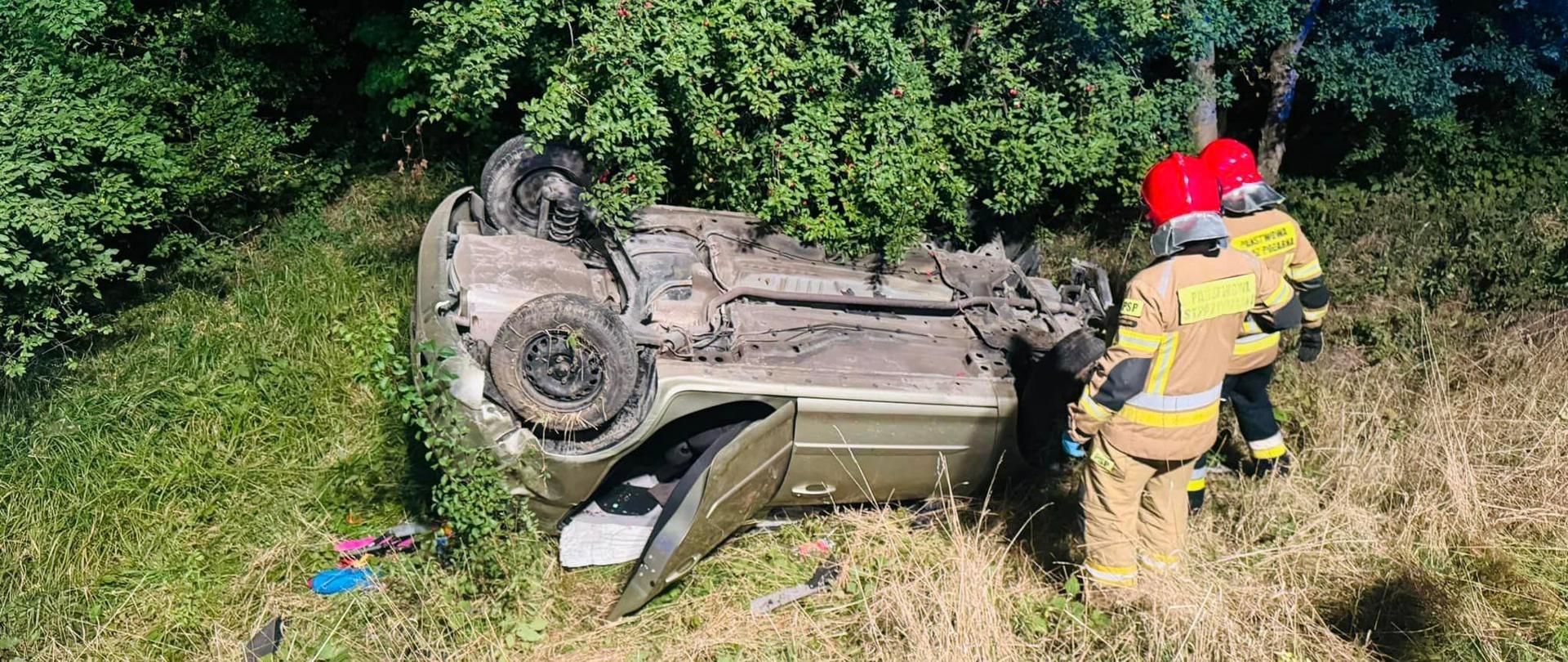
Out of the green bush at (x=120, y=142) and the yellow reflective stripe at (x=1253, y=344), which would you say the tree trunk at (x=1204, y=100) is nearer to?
the yellow reflective stripe at (x=1253, y=344)

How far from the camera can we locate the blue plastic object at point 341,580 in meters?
4.87

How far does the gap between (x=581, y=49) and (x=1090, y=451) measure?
3415 millimetres

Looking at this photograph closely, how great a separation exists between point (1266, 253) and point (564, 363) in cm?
316

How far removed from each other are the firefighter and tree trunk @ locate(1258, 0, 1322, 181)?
2492 mm

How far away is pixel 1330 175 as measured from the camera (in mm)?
8586

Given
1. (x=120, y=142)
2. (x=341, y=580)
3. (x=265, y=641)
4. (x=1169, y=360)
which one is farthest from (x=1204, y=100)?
(x=120, y=142)

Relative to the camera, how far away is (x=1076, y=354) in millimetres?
5070

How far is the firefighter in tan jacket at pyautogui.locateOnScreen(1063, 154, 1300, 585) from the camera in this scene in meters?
4.34

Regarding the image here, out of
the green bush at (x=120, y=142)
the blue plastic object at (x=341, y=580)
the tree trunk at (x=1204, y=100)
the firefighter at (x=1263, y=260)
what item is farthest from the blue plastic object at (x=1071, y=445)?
the green bush at (x=120, y=142)

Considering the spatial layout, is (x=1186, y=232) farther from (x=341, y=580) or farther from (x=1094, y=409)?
(x=341, y=580)

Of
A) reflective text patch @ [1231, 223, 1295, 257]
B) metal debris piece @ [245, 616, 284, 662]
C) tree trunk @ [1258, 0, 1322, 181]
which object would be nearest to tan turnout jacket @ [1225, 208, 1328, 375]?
reflective text patch @ [1231, 223, 1295, 257]

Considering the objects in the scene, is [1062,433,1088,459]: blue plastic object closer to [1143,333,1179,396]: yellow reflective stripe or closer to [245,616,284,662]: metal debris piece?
[1143,333,1179,396]: yellow reflective stripe

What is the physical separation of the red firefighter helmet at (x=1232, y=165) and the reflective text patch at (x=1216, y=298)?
3.30ft

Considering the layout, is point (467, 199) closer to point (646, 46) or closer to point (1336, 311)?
point (646, 46)
